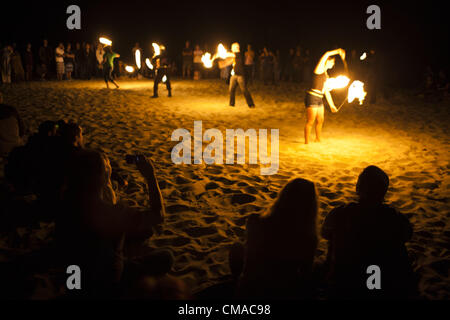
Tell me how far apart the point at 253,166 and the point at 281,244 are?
A: 154 inches

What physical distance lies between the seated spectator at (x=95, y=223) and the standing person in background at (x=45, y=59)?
19.0 m

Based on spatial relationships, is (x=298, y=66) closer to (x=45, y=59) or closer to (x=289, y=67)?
(x=289, y=67)

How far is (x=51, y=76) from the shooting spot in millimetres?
20266

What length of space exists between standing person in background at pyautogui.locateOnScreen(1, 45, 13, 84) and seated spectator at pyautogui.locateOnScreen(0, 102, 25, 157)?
1378 cm

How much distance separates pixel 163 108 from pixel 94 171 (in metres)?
8.95

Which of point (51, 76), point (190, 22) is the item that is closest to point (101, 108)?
point (51, 76)

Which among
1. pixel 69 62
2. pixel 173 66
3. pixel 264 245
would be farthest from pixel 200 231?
pixel 173 66

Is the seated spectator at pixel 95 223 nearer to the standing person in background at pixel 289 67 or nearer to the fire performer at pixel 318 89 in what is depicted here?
the fire performer at pixel 318 89

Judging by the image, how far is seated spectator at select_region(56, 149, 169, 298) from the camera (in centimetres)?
240

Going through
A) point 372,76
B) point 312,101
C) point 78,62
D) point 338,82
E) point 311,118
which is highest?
point 78,62

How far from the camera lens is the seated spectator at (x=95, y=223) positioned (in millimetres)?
2400

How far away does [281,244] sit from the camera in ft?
7.34

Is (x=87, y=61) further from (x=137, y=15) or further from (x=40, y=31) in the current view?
(x=137, y=15)

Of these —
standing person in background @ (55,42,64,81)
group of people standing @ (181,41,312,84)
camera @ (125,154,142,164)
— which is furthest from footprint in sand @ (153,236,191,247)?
standing person in background @ (55,42,64,81)
